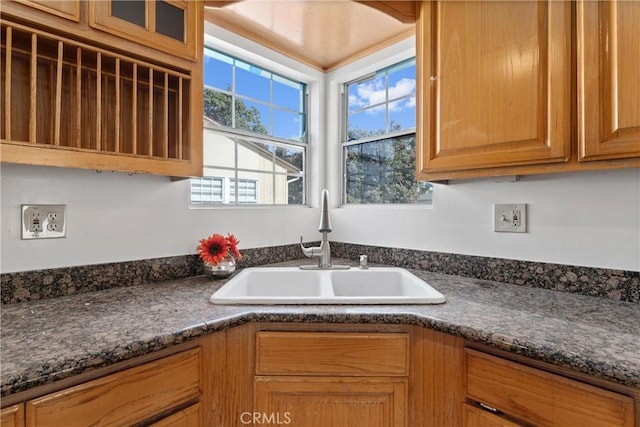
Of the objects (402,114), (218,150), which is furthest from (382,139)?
(218,150)

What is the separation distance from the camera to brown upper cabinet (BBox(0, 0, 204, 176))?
93 centimetres

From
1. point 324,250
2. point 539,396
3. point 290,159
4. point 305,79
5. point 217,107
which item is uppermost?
point 305,79

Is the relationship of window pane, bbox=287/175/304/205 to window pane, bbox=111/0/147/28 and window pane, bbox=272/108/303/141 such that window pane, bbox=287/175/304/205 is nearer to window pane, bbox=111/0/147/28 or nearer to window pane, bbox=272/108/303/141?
window pane, bbox=272/108/303/141

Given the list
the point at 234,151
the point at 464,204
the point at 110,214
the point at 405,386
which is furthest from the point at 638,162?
the point at 110,214

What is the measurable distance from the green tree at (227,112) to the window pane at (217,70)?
0.04m

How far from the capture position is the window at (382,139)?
1807mm

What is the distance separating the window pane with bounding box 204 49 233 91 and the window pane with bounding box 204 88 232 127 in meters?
0.04

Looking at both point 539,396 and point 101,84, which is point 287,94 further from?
point 539,396

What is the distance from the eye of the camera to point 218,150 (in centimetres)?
170

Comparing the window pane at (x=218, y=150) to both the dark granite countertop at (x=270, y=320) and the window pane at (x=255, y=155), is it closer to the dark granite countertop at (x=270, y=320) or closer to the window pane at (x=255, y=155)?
the window pane at (x=255, y=155)

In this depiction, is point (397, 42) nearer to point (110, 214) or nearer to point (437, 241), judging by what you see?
point (437, 241)

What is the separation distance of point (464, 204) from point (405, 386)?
89 centimetres

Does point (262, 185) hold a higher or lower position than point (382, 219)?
higher

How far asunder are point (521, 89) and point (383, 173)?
0.92 m
